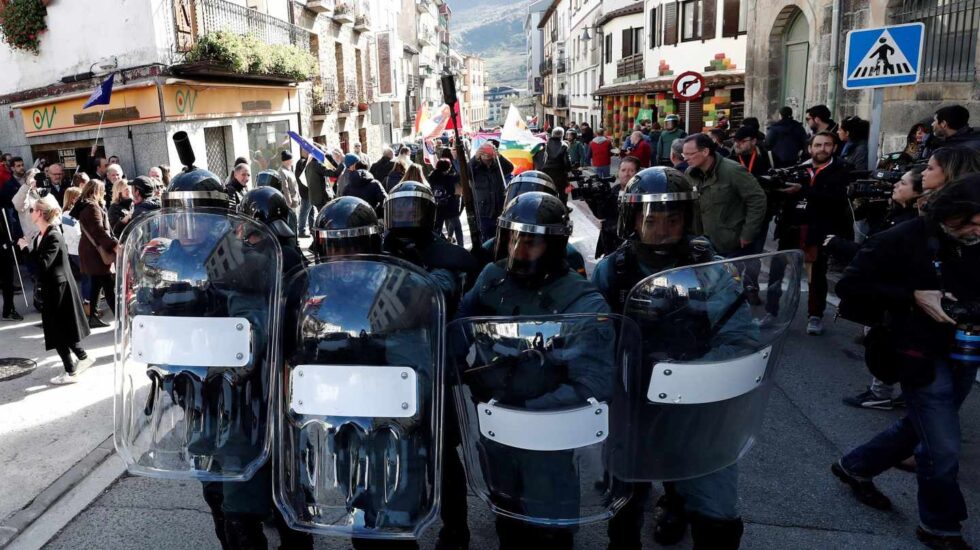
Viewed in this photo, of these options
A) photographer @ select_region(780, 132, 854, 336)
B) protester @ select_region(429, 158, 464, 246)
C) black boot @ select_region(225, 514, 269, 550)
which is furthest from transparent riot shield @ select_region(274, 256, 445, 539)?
protester @ select_region(429, 158, 464, 246)

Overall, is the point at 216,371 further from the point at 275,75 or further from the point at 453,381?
the point at 275,75

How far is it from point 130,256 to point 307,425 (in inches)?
37.9

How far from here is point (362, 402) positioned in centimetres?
193

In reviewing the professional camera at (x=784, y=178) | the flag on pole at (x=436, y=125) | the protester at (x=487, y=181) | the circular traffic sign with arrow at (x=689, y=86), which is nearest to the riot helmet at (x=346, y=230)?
the professional camera at (x=784, y=178)

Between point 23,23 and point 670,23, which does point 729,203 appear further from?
point 670,23

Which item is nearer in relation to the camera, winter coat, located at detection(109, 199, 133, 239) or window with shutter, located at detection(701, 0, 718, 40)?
winter coat, located at detection(109, 199, 133, 239)

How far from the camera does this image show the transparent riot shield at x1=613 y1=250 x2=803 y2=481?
1976 millimetres

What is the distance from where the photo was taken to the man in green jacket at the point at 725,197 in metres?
5.38

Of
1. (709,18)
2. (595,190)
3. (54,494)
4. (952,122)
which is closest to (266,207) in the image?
(54,494)

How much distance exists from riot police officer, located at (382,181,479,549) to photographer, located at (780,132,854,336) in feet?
12.0

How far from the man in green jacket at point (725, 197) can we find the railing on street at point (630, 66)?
2714 cm

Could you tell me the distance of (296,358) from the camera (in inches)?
81.4

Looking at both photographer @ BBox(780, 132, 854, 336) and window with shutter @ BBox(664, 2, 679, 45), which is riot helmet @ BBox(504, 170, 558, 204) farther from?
window with shutter @ BBox(664, 2, 679, 45)

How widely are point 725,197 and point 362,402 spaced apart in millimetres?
4269
